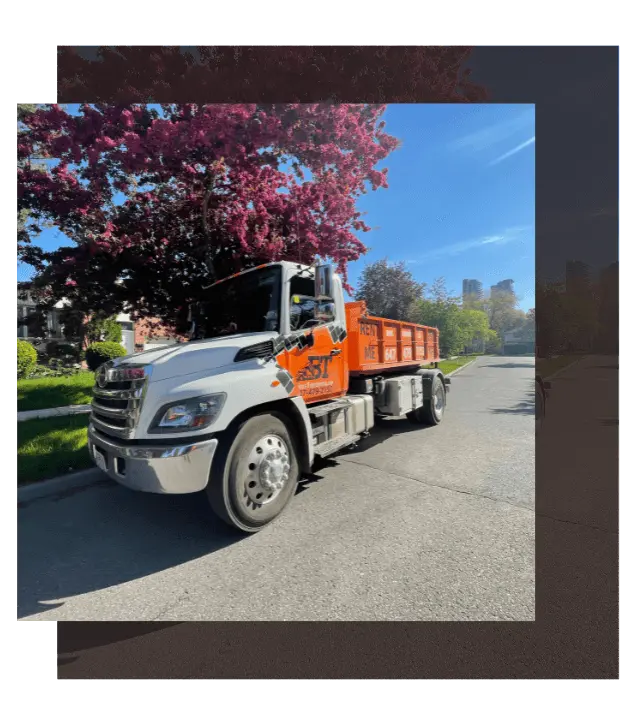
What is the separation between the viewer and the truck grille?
108 inches

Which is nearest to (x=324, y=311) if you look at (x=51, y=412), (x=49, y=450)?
(x=49, y=450)

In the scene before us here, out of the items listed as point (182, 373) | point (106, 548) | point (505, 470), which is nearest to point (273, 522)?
point (106, 548)

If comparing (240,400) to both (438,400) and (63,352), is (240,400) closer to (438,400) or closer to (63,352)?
(63,352)

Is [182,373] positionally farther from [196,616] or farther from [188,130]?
[188,130]

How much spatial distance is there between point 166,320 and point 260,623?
A: 16.4 ft

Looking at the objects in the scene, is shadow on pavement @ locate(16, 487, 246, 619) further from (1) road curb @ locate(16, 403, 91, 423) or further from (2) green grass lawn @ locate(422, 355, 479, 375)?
(2) green grass lawn @ locate(422, 355, 479, 375)

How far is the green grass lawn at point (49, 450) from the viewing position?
405 centimetres

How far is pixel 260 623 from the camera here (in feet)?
6.91

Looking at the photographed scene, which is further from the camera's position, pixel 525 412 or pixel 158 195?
pixel 525 412

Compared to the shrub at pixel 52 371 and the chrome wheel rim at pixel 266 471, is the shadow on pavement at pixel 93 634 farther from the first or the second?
the shrub at pixel 52 371

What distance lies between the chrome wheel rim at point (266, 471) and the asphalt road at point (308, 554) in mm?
323

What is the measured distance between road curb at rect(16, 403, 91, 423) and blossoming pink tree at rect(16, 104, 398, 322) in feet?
6.88

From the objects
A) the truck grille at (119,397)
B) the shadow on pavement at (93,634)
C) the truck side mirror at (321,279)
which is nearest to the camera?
the shadow on pavement at (93,634)

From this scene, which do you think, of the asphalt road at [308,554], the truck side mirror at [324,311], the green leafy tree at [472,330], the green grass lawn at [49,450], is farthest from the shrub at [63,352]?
the green leafy tree at [472,330]
